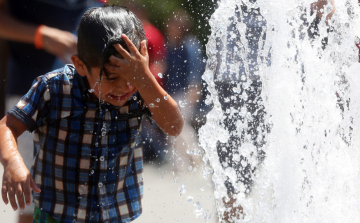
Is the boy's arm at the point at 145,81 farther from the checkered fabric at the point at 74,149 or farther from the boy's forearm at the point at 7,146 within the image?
the boy's forearm at the point at 7,146

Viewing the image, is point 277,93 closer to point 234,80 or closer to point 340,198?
point 340,198

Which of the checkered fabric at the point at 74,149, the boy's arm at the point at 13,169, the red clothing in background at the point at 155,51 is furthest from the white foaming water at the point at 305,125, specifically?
the red clothing in background at the point at 155,51

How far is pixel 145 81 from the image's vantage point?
4.83 ft

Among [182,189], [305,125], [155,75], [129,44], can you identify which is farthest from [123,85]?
[182,189]

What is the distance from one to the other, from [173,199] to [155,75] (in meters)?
1.07

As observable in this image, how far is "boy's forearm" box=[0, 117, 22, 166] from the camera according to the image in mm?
1407

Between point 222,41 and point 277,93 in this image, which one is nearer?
point 277,93

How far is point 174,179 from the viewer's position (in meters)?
4.09

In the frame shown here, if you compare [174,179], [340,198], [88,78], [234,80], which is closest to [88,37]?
[88,78]

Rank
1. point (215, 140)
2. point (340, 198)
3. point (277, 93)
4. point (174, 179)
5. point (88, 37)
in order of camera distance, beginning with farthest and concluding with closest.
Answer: point (174, 179) < point (215, 140) < point (277, 93) < point (340, 198) < point (88, 37)

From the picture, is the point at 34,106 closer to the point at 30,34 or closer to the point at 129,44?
the point at 129,44

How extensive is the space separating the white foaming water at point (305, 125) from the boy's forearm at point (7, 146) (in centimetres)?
96

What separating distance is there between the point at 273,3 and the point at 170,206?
5.64 feet

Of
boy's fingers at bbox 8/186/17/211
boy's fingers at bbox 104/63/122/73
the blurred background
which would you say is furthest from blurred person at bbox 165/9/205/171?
boy's fingers at bbox 8/186/17/211
